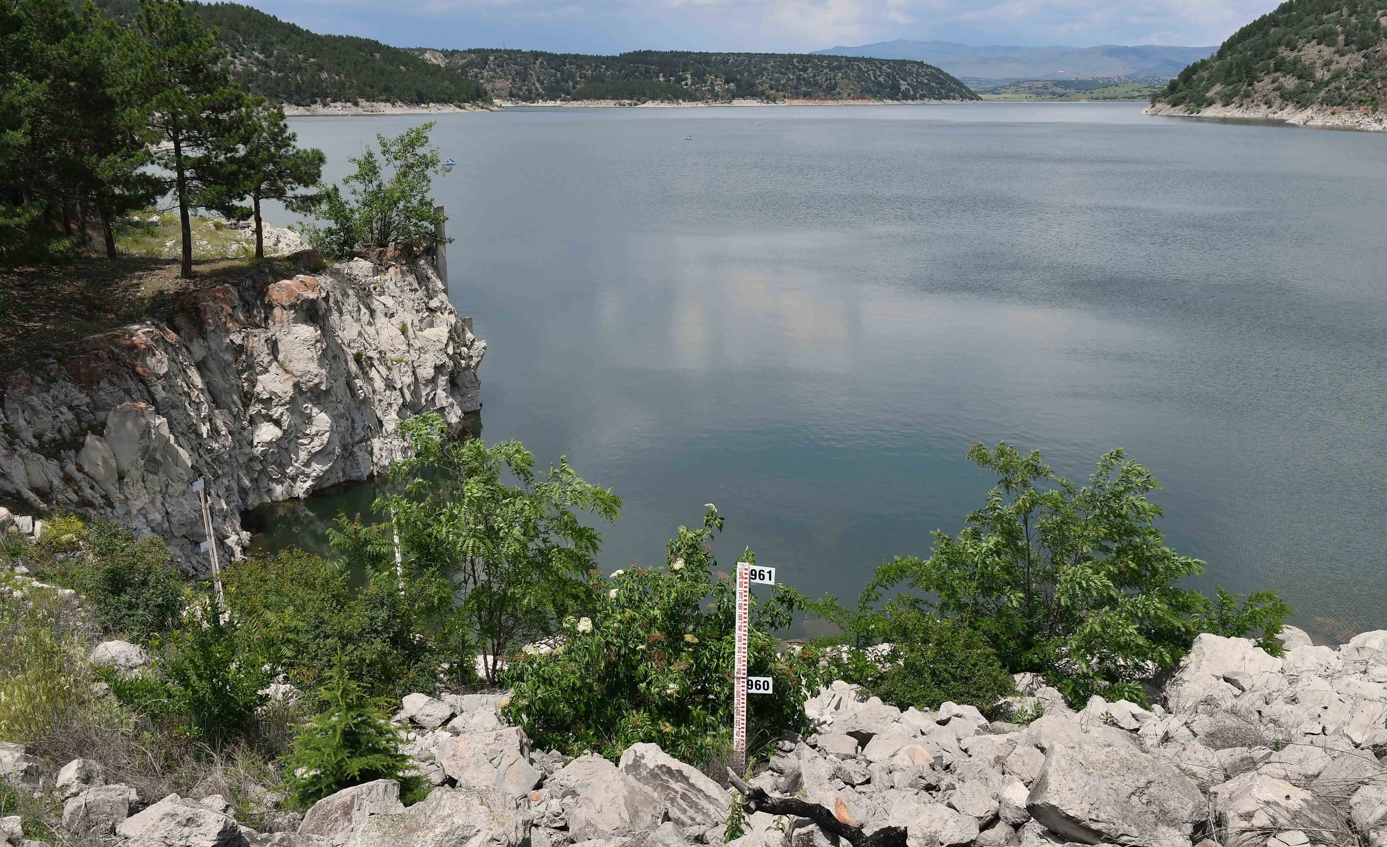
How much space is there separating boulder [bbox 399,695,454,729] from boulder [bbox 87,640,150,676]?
3.97m

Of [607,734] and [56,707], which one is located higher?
[56,707]

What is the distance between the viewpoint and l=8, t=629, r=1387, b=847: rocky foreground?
9.07m

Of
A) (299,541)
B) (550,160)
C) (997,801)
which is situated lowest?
(299,541)

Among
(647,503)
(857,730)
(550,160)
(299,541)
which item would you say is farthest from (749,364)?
(550,160)

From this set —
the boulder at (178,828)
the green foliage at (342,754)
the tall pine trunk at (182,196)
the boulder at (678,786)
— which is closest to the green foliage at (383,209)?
the tall pine trunk at (182,196)

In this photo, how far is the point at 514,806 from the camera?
9.58 m

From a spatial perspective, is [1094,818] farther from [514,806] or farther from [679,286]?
[679,286]

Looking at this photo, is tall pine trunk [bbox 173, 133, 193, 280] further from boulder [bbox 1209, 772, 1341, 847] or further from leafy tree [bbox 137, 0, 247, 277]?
boulder [bbox 1209, 772, 1341, 847]

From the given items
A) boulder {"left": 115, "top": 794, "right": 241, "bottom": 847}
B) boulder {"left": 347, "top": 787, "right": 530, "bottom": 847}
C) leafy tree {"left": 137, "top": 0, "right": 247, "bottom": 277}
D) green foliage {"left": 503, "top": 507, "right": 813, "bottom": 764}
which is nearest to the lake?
leafy tree {"left": 137, "top": 0, "right": 247, "bottom": 277}

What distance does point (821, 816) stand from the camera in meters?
10.2

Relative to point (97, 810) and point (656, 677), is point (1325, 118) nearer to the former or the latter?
point (656, 677)

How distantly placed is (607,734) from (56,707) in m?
7.03

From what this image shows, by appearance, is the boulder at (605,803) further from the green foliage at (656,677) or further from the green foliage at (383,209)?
the green foliage at (383,209)

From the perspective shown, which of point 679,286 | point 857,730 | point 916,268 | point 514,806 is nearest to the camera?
point 514,806
